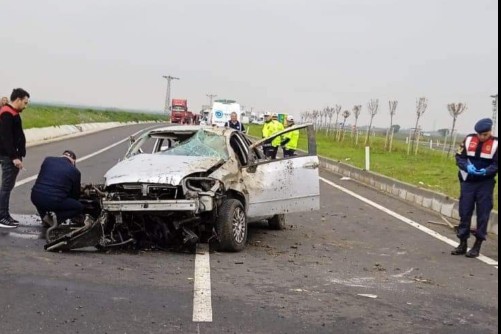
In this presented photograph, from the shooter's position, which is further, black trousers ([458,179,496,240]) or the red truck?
the red truck

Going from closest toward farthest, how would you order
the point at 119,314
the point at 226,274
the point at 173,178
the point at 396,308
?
1. the point at 119,314
2. the point at 396,308
3. the point at 226,274
4. the point at 173,178

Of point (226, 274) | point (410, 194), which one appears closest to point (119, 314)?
point (226, 274)

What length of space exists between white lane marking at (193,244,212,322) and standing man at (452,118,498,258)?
346 cm

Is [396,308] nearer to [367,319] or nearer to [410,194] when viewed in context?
[367,319]

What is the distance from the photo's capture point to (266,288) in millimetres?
5867

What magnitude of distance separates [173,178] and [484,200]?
406 cm

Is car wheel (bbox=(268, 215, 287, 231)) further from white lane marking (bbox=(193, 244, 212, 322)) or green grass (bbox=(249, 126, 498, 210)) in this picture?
green grass (bbox=(249, 126, 498, 210))

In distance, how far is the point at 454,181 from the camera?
1623 centimetres

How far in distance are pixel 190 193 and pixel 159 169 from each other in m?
0.54

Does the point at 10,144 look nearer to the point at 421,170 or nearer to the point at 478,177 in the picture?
the point at 478,177

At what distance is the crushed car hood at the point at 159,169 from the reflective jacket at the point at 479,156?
127 inches

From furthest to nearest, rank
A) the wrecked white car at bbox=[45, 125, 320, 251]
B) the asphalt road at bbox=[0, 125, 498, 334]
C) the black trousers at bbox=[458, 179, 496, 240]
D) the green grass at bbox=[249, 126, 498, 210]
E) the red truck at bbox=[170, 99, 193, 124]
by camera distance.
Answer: the red truck at bbox=[170, 99, 193, 124] → the green grass at bbox=[249, 126, 498, 210] → the black trousers at bbox=[458, 179, 496, 240] → the wrecked white car at bbox=[45, 125, 320, 251] → the asphalt road at bbox=[0, 125, 498, 334]

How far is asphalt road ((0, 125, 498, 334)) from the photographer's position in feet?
15.5

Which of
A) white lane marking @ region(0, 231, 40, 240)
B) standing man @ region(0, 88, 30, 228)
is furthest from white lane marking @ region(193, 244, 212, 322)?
standing man @ region(0, 88, 30, 228)
